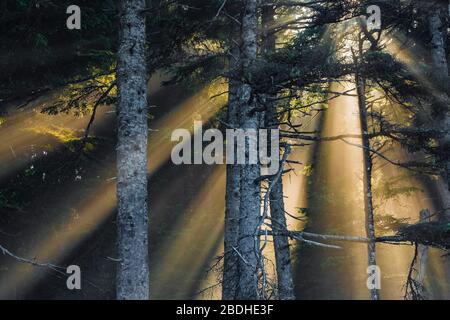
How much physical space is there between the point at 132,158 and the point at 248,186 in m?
2.03

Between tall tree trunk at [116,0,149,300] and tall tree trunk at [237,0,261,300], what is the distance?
1713 millimetres

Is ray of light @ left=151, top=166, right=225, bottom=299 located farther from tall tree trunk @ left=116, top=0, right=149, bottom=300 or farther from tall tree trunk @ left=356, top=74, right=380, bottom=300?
tall tree trunk @ left=116, top=0, right=149, bottom=300

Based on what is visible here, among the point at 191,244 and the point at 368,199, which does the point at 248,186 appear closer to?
the point at 368,199

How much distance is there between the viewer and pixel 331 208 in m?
23.9

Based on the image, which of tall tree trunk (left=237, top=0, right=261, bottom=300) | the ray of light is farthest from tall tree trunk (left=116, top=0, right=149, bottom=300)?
the ray of light

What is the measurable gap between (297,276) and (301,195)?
15.5 ft

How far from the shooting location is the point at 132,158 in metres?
7.88

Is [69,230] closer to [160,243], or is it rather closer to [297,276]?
[160,243]

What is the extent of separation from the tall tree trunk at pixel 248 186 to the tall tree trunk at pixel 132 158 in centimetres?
171

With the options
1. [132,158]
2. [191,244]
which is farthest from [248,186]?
[191,244]

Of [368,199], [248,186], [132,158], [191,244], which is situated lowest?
[248,186]

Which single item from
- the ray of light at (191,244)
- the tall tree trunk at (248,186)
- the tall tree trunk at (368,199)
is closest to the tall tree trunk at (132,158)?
the tall tree trunk at (248,186)
